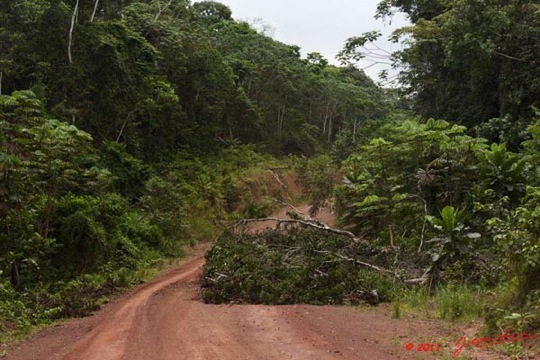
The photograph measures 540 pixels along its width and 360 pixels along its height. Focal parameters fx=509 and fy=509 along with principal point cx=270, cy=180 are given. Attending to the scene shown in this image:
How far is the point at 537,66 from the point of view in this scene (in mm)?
18281

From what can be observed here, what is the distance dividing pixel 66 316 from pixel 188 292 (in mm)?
3231

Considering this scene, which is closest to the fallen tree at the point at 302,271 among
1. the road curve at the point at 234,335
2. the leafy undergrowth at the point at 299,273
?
the leafy undergrowth at the point at 299,273

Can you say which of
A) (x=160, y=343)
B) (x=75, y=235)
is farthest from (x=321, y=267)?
(x=75, y=235)

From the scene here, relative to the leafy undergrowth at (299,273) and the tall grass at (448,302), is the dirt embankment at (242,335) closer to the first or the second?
the tall grass at (448,302)

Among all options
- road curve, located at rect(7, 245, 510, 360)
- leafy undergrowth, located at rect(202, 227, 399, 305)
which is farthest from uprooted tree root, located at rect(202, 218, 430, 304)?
road curve, located at rect(7, 245, 510, 360)

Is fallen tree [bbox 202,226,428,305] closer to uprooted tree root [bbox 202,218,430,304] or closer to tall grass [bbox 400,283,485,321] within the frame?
uprooted tree root [bbox 202,218,430,304]

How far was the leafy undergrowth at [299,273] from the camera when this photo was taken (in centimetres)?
1136

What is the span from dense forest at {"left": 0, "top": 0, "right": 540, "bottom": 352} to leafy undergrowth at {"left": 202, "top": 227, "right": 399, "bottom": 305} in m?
0.07

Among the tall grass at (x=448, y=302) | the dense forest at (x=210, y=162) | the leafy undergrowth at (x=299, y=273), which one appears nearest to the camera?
the tall grass at (x=448, y=302)

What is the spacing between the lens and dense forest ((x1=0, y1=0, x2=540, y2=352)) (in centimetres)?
1168

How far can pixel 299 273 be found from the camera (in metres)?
12.0

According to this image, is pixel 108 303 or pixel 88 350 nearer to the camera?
pixel 88 350

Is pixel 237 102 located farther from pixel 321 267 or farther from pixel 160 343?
pixel 160 343

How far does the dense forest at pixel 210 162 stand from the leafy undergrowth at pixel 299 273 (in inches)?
2.9
